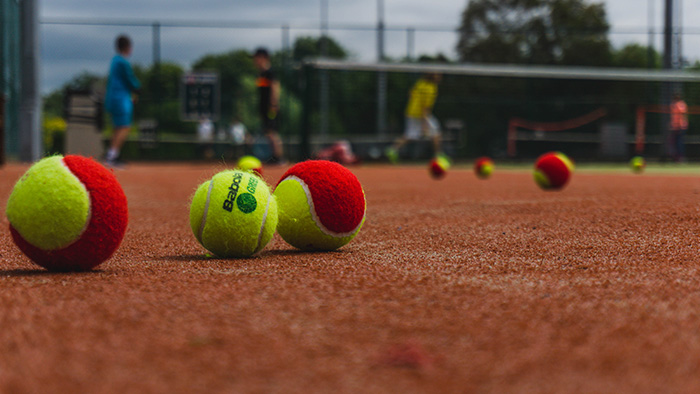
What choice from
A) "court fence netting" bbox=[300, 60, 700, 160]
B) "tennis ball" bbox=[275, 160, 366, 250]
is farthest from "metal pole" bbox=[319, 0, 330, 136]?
"tennis ball" bbox=[275, 160, 366, 250]

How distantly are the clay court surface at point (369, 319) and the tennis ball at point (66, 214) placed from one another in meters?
0.09

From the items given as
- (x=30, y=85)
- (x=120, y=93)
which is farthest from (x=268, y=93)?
(x=30, y=85)

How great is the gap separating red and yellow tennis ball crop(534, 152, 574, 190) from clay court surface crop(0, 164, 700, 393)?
371cm

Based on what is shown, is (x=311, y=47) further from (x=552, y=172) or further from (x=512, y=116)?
(x=552, y=172)

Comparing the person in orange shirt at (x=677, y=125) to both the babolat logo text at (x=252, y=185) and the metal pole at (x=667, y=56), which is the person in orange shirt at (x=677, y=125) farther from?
the babolat logo text at (x=252, y=185)

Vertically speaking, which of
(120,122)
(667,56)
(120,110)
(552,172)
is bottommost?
(552,172)

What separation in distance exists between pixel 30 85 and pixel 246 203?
11400 mm

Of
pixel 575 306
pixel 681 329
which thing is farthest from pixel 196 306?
pixel 681 329

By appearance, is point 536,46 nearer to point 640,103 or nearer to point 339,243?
point 640,103

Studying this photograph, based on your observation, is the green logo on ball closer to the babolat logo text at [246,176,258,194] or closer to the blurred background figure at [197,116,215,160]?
the babolat logo text at [246,176,258,194]

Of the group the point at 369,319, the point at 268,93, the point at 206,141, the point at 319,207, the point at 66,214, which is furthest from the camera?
the point at 206,141

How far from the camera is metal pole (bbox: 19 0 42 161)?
1252 centimetres

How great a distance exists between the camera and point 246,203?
2.97m

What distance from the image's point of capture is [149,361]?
4.99ft
